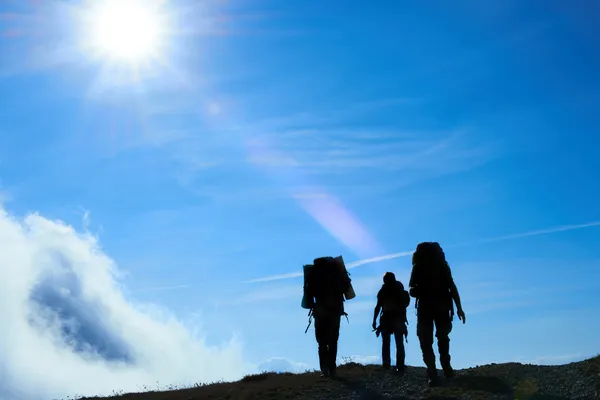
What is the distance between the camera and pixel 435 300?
674 inches

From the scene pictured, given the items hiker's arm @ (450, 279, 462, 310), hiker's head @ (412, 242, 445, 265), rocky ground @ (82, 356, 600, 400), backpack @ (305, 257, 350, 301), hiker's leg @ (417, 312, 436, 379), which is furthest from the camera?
backpack @ (305, 257, 350, 301)

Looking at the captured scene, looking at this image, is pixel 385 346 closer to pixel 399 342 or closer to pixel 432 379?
pixel 399 342

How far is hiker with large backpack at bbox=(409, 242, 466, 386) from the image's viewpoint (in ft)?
56.1

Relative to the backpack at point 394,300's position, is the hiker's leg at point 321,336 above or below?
below

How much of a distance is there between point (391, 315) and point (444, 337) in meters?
4.03

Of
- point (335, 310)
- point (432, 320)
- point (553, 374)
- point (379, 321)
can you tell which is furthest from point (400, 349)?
point (553, 374)

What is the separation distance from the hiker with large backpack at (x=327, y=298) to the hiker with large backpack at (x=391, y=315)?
1.09 m

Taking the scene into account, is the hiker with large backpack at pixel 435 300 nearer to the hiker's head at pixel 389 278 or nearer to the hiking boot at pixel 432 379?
the hiking boot at pixel 432 379

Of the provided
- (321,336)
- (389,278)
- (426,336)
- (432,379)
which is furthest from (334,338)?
(432,379)

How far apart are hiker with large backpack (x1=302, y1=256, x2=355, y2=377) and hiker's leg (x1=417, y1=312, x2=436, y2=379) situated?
3.86 m

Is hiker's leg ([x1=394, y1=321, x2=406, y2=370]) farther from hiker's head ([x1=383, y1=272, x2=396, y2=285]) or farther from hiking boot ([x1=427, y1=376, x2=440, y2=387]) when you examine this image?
hiking boot ([x1=427, y1=376, x2=440, y2=387])

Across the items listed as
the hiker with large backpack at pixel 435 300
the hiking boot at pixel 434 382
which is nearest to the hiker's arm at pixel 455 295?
the hiker with large backpack at pixel 435 300

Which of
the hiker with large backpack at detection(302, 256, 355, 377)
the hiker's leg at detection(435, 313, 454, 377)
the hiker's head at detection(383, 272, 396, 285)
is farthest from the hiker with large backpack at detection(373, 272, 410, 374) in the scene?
the hiker's leg at detection(435, 313, 454, 377)

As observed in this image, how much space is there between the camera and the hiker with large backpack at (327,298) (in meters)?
20.5
